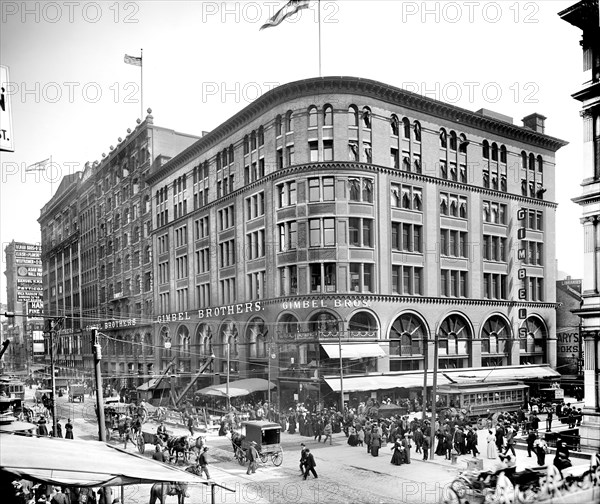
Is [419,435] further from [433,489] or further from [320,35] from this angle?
[320,35]

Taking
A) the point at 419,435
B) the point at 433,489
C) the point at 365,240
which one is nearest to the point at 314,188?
the point at 365,240

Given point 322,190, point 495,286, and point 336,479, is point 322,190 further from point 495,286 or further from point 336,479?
point 336,479

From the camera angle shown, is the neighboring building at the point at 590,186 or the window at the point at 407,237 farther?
the window at the point at 407,237

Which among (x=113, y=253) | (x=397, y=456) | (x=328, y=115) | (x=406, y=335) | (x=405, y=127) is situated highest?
(x=328, y=115)

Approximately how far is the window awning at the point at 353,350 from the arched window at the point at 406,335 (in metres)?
2.40

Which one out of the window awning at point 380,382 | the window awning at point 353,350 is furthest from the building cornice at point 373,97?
the window awning at point 380,382

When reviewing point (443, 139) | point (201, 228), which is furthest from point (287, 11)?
point (201, 228)

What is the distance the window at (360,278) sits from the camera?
42188mm

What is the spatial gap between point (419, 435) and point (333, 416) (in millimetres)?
7630

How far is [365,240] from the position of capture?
140 ft

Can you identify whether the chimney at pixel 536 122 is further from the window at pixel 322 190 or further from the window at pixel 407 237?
the window at pixel 322 190

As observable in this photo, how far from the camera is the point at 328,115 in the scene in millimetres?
43375

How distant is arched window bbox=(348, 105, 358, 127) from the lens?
4309 cm

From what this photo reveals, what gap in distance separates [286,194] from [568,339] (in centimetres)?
3202
